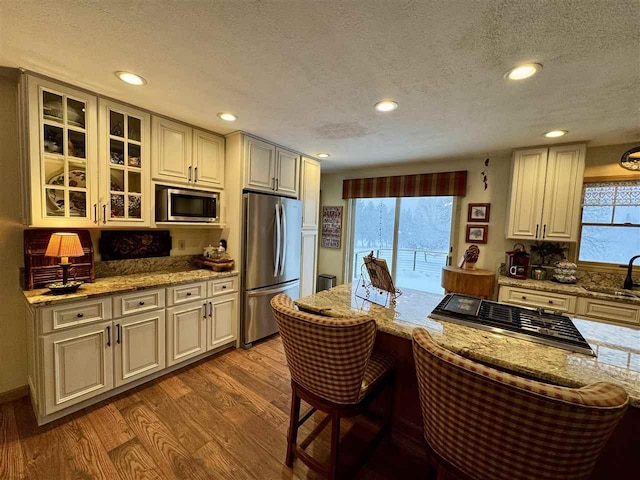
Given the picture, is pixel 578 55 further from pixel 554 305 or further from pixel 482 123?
pixel 554 305

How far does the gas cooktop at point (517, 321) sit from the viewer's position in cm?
126

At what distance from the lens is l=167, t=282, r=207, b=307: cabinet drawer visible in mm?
A: 2408

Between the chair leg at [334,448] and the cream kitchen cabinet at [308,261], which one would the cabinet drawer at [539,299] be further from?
the chair leg at [334,448]

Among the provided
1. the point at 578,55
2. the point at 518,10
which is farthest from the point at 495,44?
the point at 578,55

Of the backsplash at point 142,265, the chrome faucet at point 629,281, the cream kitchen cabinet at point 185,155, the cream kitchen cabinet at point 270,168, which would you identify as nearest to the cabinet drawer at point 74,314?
the backsplash at point 142,265

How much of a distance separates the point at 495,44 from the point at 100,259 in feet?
10.9

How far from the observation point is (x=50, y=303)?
5.71 feet

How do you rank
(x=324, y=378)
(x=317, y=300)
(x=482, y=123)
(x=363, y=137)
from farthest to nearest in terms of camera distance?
(x=363, y=137) < (x=482, y=123) < (x=317, y=300) < (x=324, y=378)

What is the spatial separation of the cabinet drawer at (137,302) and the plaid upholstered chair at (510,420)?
2.22 meters

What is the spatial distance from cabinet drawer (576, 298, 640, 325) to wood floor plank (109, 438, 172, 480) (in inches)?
144

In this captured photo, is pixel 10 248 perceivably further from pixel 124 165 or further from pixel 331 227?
pixel 331 227

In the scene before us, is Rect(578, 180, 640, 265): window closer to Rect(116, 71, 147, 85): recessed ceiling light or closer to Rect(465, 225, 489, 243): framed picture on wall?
Rect(465, 225, 489, 243): framed picture on wall

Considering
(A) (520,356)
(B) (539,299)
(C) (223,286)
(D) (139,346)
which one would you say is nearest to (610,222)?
(B) (539,299)

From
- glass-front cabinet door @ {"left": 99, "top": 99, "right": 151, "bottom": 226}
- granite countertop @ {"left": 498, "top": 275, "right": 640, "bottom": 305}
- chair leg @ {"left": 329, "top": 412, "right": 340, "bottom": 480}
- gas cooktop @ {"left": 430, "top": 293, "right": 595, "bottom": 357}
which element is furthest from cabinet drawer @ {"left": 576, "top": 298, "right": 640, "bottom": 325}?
glass-front cabinet door @ {"left": 99, "top": 99, "right": 151, "bottom": 226}
